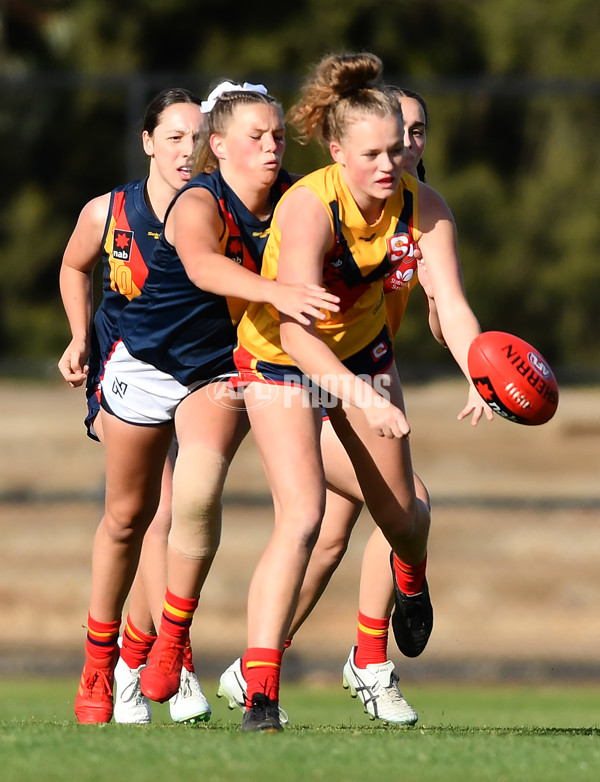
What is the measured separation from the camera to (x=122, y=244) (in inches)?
185

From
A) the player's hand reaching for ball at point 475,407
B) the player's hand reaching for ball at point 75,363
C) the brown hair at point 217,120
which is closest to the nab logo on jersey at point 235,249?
the brown hair at point 217,120

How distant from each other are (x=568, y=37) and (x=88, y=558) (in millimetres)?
10234

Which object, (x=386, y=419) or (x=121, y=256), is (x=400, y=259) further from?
(x=121, y=256)

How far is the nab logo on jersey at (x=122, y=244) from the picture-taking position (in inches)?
184

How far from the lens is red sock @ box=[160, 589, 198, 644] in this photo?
419cm

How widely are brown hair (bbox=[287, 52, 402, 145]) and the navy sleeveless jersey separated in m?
0.80

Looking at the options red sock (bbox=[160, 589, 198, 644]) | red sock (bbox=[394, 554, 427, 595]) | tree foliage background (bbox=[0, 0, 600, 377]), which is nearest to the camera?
red sock (bbox=[160, 589, 198, 644])

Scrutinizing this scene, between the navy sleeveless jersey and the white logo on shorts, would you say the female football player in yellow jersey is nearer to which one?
the white logo on shorts

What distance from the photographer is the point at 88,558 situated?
41.7 ft

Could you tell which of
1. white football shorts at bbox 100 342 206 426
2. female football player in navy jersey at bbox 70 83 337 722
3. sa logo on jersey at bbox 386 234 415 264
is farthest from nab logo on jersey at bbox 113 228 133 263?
sa logo on jersey at bbox 386 234 415 264

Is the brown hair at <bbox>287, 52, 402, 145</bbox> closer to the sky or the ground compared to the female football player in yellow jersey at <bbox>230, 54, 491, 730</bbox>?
closer to the sky

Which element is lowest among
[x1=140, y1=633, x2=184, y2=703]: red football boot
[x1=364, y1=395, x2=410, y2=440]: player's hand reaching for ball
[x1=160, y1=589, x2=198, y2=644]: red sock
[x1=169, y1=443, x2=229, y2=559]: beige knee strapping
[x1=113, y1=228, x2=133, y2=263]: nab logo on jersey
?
[x1=140, y1=633, x2=184, y2=703]: red football boot

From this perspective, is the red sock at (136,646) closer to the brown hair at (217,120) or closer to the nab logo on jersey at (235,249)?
the nab logo on jersey at (235,249)

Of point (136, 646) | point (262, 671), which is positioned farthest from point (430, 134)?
point (262, 671)
